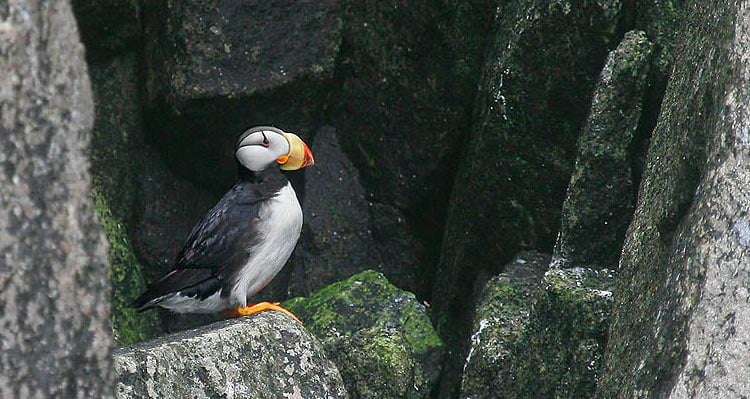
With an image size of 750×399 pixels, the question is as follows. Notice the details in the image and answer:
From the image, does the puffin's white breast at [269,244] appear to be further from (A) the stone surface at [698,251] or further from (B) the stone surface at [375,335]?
(A) the stone surface at [698,251]

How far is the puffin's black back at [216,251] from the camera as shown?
454cm

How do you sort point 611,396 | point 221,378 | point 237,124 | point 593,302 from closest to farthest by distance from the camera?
1. point 611,396
2. point 221,378
3. point 593,302
4. point 237,124

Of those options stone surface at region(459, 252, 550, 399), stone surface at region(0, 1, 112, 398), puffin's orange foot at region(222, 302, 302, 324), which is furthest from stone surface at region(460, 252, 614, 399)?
stone surface at region(0, 1, 112, 398)

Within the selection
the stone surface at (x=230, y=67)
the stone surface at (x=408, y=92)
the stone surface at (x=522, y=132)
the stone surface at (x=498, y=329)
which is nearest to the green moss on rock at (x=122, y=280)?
the stone surface at (x=230, y=67)

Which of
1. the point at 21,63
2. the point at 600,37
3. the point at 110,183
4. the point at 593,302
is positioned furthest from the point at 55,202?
the point at 110,183

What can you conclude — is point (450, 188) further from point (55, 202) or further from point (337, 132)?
point (55, 202)

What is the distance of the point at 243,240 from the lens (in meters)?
4.58

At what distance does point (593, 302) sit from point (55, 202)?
2479mm

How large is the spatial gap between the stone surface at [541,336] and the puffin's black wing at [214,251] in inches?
36.4

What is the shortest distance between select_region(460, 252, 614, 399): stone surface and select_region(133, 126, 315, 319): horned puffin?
79cm

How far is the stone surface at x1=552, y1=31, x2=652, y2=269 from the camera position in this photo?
14.3ft

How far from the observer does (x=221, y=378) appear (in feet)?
10.6

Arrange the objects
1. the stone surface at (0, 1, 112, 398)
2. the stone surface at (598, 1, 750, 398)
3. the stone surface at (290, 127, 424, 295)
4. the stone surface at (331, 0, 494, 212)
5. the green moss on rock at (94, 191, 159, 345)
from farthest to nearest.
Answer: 1. the stone surface at (290, 127, 424, 295)
2. the stone surface at (331, 0, 494, 212)
3. the green moss on rock at (94, 191, 159, 345)
4. the stone surface at (598, 1, 750, 398)
5. the stone surface at (0, 1, 112, 398)

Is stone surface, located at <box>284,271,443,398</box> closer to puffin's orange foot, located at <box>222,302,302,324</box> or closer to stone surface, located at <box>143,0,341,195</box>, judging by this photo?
puffin's orange foot, located at <box>222,302,302,324</box>
